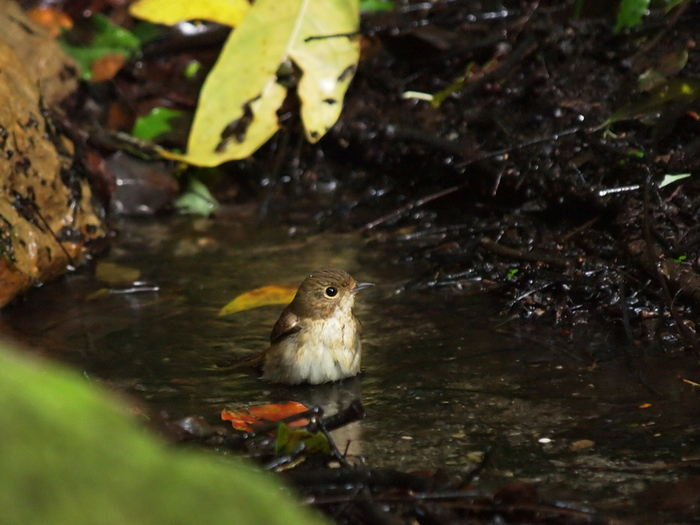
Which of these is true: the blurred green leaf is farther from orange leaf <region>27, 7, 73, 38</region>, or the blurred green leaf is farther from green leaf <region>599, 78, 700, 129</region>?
green leaf <region>599, 78, 700, 129</region>

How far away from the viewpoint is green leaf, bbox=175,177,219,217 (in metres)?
7.86

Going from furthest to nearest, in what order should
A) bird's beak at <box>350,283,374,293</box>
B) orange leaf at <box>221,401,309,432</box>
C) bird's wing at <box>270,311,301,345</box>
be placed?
bird's beak at <box>350,283,374,293</box> < bird's wing at <box>270,311,301,345</box> < orange leaf at <box>221,401,309,432</box>

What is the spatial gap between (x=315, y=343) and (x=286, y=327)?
7.3 inches

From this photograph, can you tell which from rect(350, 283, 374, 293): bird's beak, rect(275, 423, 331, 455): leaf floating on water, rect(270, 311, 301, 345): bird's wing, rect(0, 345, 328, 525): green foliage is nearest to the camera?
rect(0, 345, 328, 525): green foliage

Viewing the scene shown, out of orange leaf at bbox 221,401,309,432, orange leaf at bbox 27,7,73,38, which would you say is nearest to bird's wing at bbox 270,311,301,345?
orange leaf at bbox 221,401,309,432

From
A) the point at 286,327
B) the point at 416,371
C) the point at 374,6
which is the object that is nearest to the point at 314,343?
the point at 286,327

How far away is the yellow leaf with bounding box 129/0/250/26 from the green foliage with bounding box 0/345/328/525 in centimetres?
660

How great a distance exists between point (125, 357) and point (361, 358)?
3.91ft

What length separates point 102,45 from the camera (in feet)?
30.3

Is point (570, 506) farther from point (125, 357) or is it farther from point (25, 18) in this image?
point (25, 18)

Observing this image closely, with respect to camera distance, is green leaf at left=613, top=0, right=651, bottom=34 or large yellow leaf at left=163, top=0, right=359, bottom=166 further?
large yellow leaf at left=163, top=0, right=359, bottom=166

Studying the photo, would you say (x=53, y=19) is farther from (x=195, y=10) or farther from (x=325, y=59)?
(x=325, y=59)

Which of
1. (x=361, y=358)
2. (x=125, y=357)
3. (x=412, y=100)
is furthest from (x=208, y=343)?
(x=412, y=100)

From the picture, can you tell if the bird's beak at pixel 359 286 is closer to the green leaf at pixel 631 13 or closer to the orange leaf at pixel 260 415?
the orange leaf at pixel 260 415
